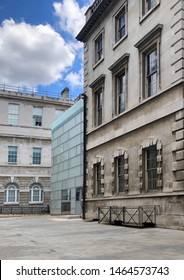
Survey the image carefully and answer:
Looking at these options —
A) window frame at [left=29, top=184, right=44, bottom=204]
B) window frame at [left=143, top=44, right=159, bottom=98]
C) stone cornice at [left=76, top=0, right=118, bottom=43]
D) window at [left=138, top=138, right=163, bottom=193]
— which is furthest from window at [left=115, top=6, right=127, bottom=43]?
window frame at [left=29, top=184, right=44, bottom=204]

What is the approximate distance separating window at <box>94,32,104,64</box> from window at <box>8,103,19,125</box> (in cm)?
2677

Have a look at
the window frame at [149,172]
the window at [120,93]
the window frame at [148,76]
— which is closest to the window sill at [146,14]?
the window frame at [148,76]

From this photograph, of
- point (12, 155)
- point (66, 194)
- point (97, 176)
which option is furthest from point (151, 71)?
point (12, 155)

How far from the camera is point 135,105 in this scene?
20594mm

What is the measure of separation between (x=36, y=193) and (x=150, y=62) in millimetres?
34796

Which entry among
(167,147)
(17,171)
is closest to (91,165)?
(167,147)

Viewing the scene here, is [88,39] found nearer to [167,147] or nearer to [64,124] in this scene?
[64,124]

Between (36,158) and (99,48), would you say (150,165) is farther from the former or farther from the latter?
(36,158)

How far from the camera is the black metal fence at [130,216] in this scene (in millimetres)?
17953

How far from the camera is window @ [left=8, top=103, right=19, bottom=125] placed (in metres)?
51.8

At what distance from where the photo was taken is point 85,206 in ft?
88.8

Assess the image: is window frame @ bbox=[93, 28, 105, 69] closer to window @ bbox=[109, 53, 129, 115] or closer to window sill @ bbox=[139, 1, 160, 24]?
window @ bbox=[109, 53, 129, 115]

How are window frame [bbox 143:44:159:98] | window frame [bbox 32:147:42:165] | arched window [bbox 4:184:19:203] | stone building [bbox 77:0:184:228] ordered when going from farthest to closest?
1. window frame [bbox 32:147:42:165]
2. arched window [bbox 4:184:19:203]
3. window frame [bbox 143:44:159:98]
4. stone building [bbox 77:0:184:228]
